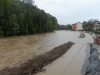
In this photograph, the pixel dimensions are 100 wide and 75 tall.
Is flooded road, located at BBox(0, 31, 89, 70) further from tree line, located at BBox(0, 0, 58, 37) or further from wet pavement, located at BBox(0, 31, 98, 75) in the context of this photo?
tree line, located at BBox(0, 0, 58, 37)

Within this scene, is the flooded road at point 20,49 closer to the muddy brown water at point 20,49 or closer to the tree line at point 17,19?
the muddy brown water at point 20,49

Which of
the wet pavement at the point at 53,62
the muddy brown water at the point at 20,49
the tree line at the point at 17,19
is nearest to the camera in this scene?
the wet pavement at the point at 53,62

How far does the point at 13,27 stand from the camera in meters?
35.3

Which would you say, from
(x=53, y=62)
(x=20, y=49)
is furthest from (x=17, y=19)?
(x=53, y=62)

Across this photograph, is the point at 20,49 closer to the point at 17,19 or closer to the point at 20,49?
the point at 20,49

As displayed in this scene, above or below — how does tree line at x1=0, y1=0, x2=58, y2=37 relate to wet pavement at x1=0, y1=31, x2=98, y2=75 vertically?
above

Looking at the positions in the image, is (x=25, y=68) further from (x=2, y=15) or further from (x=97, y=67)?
(x=2, y=15)

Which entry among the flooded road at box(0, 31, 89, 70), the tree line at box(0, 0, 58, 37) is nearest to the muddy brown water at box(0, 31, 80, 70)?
the flooded road at box(0, 31, 89, 70)

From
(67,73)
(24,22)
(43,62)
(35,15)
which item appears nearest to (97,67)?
(67,73)

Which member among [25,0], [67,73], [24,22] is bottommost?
[67,73]

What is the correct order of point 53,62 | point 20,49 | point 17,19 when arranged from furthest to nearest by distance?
point 17,19 → point 20,49 → point 53,62

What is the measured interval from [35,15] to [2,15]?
21.0m

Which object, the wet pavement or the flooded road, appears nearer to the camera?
the wet pavement

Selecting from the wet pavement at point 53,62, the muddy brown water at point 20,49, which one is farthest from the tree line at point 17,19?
the wet pavement at point 53,62
